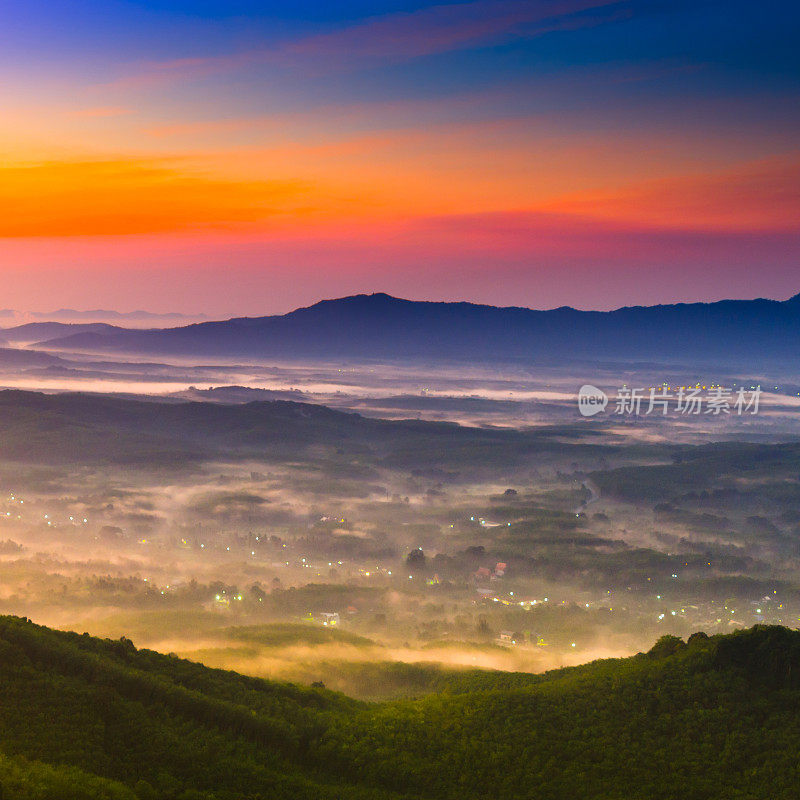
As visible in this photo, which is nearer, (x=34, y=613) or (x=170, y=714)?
(x=170, y=714)

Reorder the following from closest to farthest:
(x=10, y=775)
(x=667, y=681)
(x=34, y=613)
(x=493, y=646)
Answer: (x=10, y=775), (x=667, y=681), (x=493, y=646), (x=34, y=613)

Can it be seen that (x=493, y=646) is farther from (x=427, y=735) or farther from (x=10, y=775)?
(x=10, y=775)

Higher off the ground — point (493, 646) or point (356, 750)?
point (356, 750)

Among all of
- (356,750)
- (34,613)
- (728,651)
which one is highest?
(728,651)

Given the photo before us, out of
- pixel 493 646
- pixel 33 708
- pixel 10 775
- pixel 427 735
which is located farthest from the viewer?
pixel 493 646

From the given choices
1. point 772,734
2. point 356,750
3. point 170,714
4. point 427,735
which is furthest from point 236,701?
point 772,734

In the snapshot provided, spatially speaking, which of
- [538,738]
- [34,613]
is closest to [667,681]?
[538,738]
